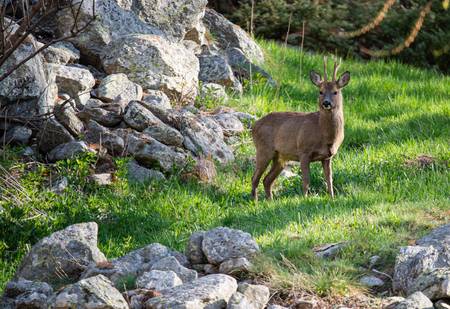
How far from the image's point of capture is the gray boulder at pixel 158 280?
21.7 feet

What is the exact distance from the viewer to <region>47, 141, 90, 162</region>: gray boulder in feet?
34.4

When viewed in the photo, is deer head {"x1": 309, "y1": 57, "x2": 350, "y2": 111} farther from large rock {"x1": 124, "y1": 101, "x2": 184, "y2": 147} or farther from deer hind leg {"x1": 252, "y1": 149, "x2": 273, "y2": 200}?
large rock {"x1": 124, "y1": 101, "x2": 184, "y2": 147}

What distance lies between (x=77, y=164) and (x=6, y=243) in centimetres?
131

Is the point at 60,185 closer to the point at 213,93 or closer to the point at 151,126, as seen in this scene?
the point at 151,126

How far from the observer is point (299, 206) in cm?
927

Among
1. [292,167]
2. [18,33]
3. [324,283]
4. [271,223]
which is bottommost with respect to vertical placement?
[292,167]

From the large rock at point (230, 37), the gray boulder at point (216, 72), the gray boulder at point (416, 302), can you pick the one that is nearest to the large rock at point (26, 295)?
the gray boulder at point (416, 302)

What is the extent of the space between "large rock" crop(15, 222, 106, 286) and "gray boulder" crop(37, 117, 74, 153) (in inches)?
119

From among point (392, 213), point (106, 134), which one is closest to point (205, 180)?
point (106, 134)

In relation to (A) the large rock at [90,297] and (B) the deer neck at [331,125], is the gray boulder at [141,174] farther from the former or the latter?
(A) the large rock at [90,297]

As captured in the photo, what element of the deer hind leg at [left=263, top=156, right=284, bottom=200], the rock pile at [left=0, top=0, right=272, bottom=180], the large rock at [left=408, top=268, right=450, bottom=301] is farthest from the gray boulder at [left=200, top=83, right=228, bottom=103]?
the large rock at [left=408, top=268, right=450, bottom=301]

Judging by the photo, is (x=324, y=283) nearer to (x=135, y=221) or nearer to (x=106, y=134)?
(x=135, y=221)

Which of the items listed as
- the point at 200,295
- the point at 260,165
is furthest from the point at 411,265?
the point at 260,165

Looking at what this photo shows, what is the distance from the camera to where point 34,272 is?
7.71 meters
